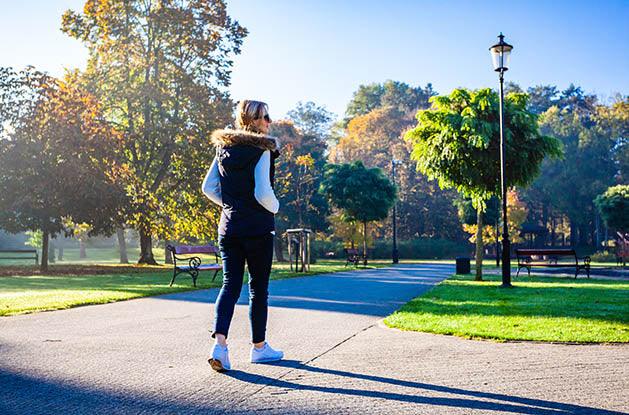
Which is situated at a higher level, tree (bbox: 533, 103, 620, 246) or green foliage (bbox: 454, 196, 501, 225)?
tree (bbox: 533, 103, 620, 246)

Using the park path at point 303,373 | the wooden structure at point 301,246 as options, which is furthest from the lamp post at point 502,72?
the park path at point 303,373

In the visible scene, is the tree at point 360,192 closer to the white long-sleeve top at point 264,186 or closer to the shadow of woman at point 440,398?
the white long-sleeve top at point 264,186

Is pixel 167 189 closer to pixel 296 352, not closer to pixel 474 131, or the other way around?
pixel 474 131

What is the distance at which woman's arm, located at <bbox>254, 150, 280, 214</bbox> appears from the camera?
4438mm

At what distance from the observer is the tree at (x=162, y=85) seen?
27438 millimetres

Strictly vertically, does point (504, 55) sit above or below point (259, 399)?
above

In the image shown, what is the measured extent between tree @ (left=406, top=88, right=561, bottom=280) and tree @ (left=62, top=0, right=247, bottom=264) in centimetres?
1346

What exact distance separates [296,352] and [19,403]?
90.7 inches

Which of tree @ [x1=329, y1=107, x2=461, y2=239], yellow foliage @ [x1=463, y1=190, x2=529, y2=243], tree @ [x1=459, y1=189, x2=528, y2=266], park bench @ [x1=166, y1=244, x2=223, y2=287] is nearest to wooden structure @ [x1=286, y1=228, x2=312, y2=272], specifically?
park bench @ [x1=166, y1=244, x2=223, y2=287]

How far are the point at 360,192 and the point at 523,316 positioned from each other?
2752cm

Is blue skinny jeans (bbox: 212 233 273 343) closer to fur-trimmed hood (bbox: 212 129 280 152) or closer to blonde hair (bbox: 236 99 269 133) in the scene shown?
fur-trimmed hood (bbox: 212 129 280 152)

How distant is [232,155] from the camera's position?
181 inches

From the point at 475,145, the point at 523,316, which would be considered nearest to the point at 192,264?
the point at 475,145

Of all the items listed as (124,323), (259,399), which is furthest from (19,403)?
(124,323)
